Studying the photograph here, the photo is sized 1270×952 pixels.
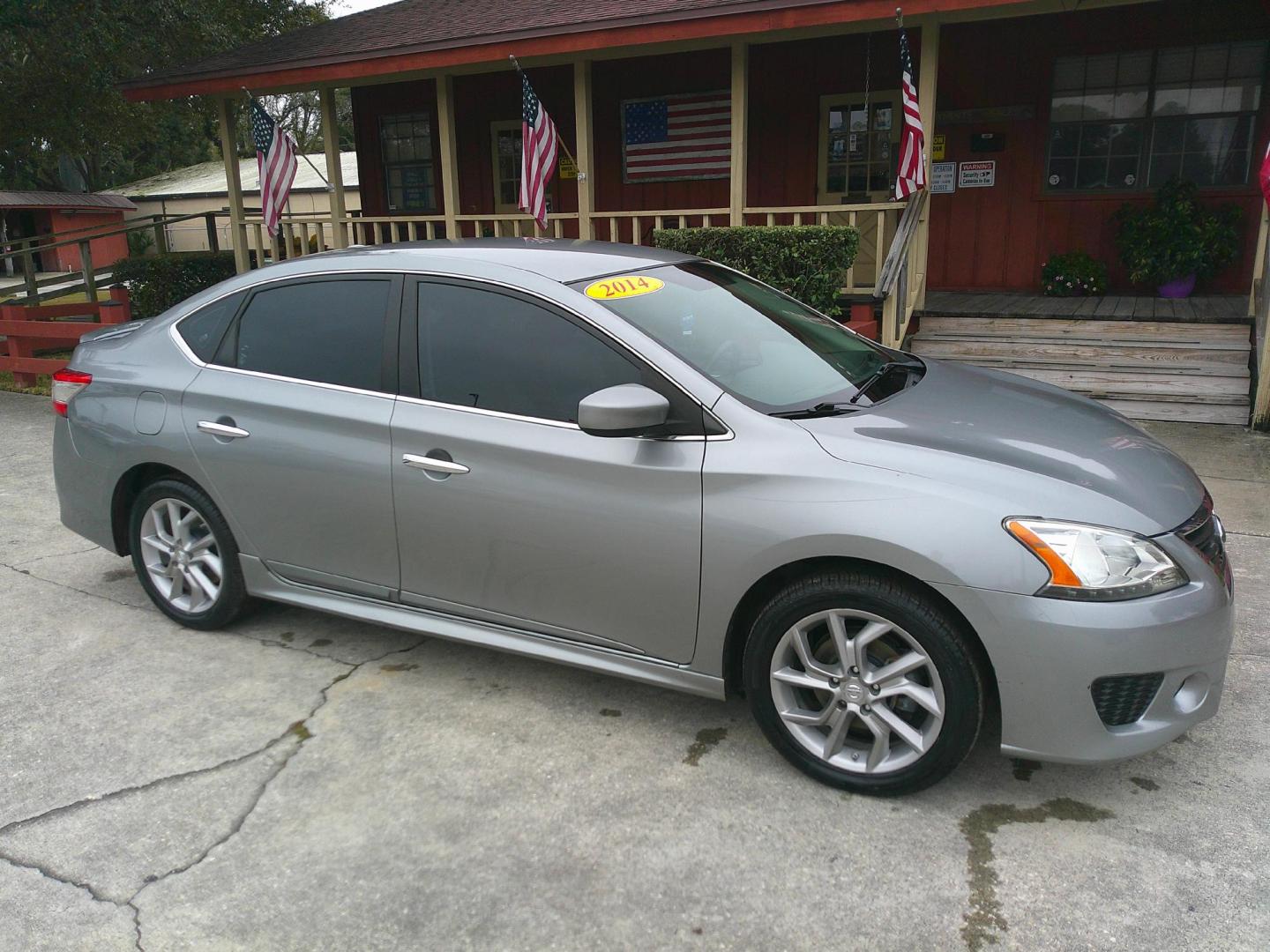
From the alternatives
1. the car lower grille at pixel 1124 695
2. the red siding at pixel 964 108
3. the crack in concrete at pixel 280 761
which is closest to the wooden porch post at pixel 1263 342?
the red siding at pixel 964 108

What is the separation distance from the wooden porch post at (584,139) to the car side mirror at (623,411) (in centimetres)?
766

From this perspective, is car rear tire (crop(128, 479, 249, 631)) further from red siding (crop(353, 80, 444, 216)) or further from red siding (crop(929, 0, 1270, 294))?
red siding (crop(353, 80, 444, 216))

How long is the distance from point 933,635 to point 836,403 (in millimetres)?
904

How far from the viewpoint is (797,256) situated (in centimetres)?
841

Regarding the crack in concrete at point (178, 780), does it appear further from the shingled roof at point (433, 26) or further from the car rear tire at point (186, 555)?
the shingled roof at point (433, 26)

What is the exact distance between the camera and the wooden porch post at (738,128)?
952cm

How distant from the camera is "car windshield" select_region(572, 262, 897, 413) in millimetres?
3283

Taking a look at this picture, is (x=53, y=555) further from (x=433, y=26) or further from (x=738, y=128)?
(x=433, y=26)

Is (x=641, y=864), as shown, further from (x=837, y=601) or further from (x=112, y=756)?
(x=112, y=756)

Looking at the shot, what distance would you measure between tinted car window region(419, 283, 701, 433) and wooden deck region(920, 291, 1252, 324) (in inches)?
269

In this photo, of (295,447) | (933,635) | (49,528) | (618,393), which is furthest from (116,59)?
(933,635)

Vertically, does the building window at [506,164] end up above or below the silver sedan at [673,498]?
above

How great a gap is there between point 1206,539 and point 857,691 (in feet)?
3.73

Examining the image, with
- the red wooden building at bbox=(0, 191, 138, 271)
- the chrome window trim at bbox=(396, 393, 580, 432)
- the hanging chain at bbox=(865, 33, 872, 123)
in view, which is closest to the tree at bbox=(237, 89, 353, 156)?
the red wooden building at bbox=(0, 191, 138, 271)
